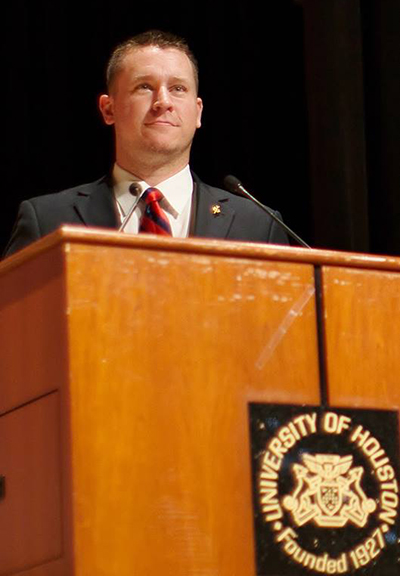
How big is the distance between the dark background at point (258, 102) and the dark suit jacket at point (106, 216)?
0.90 m

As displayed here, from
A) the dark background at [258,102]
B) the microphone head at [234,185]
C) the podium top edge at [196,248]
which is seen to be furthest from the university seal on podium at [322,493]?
the dark background at [258,102]

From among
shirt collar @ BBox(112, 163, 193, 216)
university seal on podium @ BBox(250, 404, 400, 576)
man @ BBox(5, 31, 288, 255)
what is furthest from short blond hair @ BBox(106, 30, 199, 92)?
university seal on podium @ BBox(250, 404, 400, 576)

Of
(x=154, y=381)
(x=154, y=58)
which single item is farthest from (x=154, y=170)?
(x=154, y=381)

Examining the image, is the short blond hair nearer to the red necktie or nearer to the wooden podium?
the red necktie

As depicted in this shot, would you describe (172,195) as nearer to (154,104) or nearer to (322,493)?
(154,104)

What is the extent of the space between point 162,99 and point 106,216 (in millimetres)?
279

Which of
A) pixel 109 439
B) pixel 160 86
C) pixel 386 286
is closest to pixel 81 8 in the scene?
pixel 160 86

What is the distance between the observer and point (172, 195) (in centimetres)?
286

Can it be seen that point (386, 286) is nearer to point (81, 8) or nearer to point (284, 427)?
point (284, 427)

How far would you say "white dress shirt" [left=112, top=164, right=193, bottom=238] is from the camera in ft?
9.21

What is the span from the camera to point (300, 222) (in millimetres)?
4012

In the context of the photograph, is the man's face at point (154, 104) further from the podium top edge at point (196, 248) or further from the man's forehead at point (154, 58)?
the podium top edge at point (196, 248)

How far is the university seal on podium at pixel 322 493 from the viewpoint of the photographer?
1894 mm

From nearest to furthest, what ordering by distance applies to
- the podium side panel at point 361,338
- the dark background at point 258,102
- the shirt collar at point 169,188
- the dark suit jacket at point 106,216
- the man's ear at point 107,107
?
the podium side panel at point 361,338
the dark suit jacket at point 106,216
the shirt collar at point 169,188
the man's ear at point 107,107
the dark background at point 258,102
